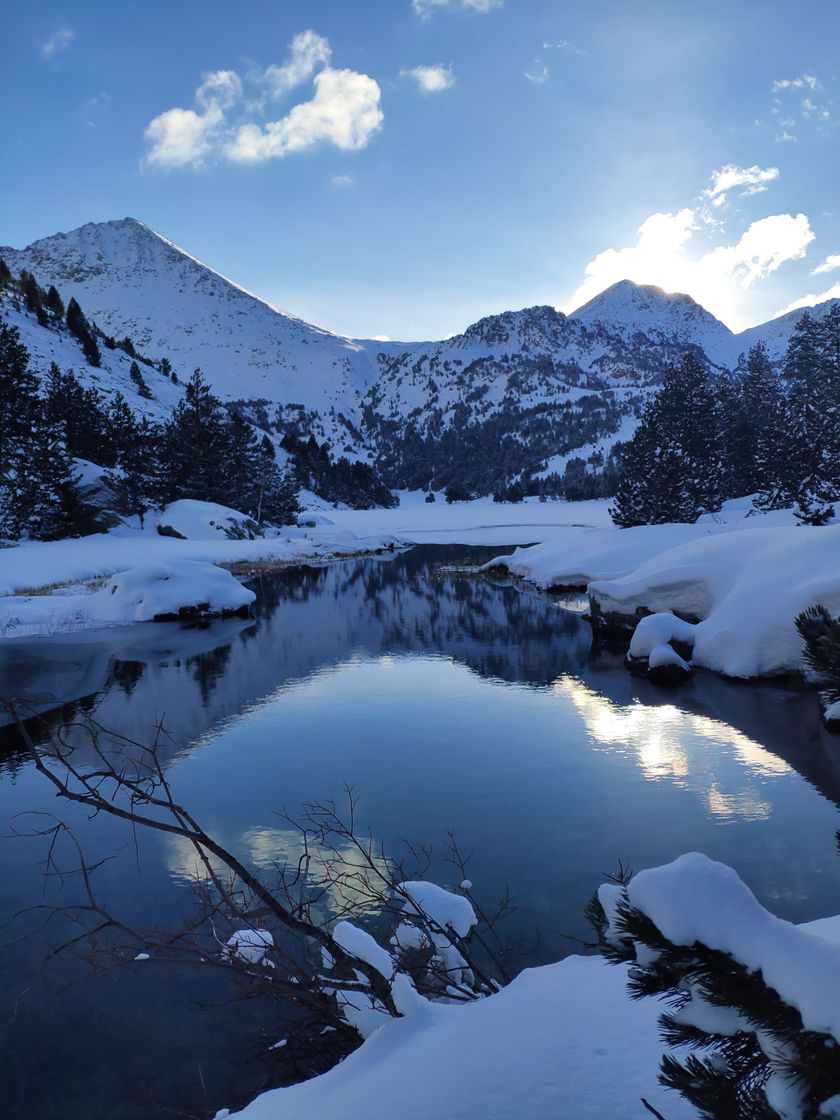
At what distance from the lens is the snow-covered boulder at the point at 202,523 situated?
4941 centimetres

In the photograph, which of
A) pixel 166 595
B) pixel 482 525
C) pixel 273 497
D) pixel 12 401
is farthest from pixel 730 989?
pixel 482 525

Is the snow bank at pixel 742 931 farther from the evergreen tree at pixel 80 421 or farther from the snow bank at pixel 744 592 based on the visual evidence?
the evergreen tree at pixel 80 421

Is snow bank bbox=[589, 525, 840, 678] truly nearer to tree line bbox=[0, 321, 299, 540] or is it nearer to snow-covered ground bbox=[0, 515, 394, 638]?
snow-covered ground bbox=[0, 515, 394, 638]

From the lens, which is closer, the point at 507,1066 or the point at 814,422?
the point at 507,1066

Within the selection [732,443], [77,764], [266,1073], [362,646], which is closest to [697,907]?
[266,1073]

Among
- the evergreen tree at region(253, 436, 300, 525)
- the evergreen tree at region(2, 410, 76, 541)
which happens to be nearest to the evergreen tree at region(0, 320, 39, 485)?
the evergreen tree at region(2, 410, 76, 541)

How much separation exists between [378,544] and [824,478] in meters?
36.0

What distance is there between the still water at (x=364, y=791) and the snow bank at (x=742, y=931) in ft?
14.1

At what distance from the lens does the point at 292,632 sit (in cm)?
2280

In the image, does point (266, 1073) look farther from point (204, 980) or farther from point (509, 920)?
point (509, 920)

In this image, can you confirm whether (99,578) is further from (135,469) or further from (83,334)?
(83,334)

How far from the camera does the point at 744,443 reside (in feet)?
199

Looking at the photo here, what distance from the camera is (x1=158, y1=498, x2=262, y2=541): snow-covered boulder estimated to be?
162ft

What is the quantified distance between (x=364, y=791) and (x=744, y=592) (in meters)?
11.5
